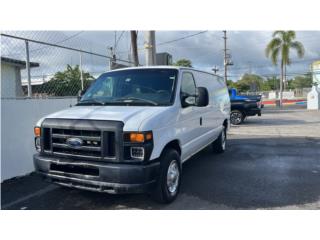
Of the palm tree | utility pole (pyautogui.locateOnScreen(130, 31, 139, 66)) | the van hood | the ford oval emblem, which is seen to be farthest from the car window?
the palm tree

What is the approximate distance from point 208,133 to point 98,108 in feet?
9.37

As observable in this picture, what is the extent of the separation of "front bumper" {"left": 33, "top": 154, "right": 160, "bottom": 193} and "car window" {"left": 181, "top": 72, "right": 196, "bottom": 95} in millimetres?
1581

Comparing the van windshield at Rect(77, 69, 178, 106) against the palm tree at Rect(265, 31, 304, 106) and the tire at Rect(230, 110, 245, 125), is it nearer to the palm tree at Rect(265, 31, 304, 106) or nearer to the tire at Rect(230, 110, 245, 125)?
the tire at Rect(230, 110, 245, 125)

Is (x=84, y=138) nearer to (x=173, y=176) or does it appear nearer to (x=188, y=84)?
(x=173, y=176)

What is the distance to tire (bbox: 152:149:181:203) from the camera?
3705 mm

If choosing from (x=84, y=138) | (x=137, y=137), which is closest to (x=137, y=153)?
(x=137, y=137)

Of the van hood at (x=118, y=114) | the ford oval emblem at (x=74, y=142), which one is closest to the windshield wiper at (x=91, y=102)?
the van hood at (x=118, y=114)

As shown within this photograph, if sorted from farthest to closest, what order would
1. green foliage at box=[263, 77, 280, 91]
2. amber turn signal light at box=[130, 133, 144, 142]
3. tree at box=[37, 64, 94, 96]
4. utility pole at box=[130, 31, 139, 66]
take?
green foliage at box=[263, 77, 280, 91] → utility pole at box=[130, 31, 139, 66] → tree at box=[37, 64, 94, 96] → amber turn signal light at box=[130, 133, 144, 142]

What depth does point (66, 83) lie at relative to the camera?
6.75m

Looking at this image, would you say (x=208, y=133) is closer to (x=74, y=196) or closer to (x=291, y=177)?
(x=291, y=177)

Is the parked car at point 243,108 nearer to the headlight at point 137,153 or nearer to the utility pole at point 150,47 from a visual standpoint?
the utility pole at point 150,47

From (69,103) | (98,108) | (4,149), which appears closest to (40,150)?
(98,108)

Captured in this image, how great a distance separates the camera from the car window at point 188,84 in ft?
14.9

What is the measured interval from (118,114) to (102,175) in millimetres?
841
